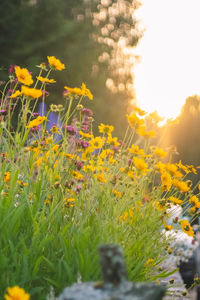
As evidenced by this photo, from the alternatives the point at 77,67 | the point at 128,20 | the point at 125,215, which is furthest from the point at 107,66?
the point at 125,215

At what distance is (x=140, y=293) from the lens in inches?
40.4

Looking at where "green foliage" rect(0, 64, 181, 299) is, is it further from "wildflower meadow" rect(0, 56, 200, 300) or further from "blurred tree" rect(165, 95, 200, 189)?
"blurred tree" rect(165, 95, 200, 189)

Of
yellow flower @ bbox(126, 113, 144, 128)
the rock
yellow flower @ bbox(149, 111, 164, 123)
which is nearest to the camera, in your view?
the rock

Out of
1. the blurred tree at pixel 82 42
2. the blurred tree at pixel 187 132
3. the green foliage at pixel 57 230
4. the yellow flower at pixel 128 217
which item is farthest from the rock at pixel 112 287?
the blurred tree at pixel 187 132

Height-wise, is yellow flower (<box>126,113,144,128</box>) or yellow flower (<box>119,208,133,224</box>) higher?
yellow flower (<box>126,113,144,128</box>)

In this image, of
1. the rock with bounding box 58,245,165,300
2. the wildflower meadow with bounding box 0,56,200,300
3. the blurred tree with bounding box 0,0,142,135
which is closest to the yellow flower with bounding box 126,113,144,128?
the wildflower meadow with bounding box 0,56,200,300

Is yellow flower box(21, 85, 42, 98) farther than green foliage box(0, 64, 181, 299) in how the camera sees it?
Yes

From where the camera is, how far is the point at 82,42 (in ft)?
39.8

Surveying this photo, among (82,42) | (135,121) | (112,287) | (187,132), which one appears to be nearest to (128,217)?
(135,121)

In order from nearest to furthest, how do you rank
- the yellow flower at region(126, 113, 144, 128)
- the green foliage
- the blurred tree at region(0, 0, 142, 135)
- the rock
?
the rock
the green foliage
the yellow flower at region(126, 113, 144, 128)
the blurred tree at region(0, 0, 142, 135)

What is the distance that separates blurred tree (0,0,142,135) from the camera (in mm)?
10875

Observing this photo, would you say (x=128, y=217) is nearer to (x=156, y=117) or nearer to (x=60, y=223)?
(x=60, y=223)

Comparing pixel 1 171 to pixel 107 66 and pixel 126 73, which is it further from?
pixel 126 73

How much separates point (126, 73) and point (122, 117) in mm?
2347
